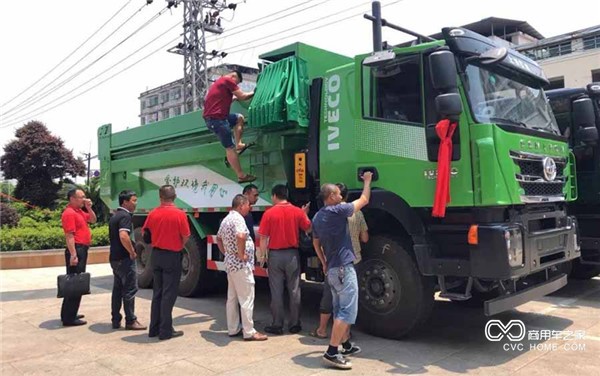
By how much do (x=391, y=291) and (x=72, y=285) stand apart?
3.93 m

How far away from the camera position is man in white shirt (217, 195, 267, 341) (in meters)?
5.42

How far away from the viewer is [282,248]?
18.5ft

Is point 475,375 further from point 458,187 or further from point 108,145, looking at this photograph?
point 108,145

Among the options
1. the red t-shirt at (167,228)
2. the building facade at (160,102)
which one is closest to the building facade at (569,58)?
the red t-shirt at (167,228)

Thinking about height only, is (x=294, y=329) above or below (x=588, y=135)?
below

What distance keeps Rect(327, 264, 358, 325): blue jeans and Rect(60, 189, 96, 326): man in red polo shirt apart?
3596 millimetres

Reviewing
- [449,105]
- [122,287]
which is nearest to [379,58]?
[449,105]

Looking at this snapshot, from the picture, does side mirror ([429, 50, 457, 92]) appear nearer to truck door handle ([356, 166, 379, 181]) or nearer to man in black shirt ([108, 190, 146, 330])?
truck door handle ([356, 166, 379, 181])

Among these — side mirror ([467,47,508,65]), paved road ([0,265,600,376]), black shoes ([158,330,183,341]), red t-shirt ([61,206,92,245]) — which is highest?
side mirror ([467,47,508,65])

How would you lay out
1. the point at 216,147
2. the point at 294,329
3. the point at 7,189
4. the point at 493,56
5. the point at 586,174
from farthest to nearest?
the point at 7,189, the point at 586,174, the point at 216,147, the point at 294,329, the point at 493,56

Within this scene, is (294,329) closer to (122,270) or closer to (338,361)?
(338,361)

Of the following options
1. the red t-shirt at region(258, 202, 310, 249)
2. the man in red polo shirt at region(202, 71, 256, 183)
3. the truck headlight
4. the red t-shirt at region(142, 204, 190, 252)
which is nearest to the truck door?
the truck headlight

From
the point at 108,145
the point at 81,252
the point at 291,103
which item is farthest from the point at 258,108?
the point at 108,145

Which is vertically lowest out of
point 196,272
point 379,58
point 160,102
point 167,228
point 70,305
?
point 70,305
